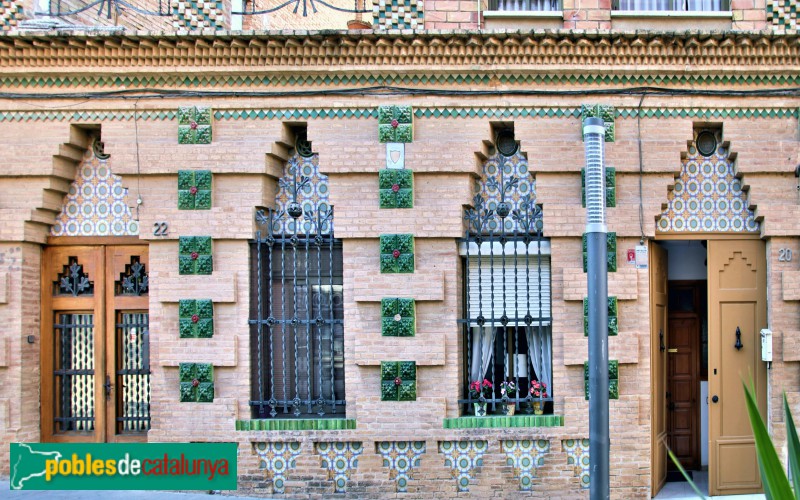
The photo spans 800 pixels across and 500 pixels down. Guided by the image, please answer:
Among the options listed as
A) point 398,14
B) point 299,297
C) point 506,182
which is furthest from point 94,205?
point 506,182

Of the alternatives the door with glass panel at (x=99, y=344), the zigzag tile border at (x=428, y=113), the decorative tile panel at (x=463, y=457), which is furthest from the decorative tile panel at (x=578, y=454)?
the door with glass panel at (x=99, y=344)

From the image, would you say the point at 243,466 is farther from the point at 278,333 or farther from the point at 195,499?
the point at 278,333

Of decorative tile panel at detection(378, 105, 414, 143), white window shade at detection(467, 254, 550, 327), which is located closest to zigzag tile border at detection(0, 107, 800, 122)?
decorative tile panel at detection(378, 105, 414, 143)

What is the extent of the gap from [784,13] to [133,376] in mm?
8117

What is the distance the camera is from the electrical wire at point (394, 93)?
8086 millimetres

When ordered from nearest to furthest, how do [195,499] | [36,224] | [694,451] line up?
[195,499]
[36,224]
[694,451]

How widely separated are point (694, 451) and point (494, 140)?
15.2 ft

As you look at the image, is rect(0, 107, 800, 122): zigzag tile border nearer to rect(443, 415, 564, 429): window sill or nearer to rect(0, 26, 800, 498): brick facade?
rect(0, 26, 800, 498): brick facade

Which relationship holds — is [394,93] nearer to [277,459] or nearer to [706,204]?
[706,204]

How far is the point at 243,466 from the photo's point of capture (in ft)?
26.5

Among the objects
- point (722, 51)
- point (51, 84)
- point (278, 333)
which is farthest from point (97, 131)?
point (722, 51)

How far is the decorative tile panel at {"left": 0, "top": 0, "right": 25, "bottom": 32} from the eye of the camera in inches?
335

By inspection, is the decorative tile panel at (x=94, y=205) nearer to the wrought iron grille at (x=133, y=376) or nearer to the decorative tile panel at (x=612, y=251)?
the wrought iron grille at (x=133, y=376)

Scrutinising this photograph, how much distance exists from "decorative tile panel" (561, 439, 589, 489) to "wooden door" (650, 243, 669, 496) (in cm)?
75
